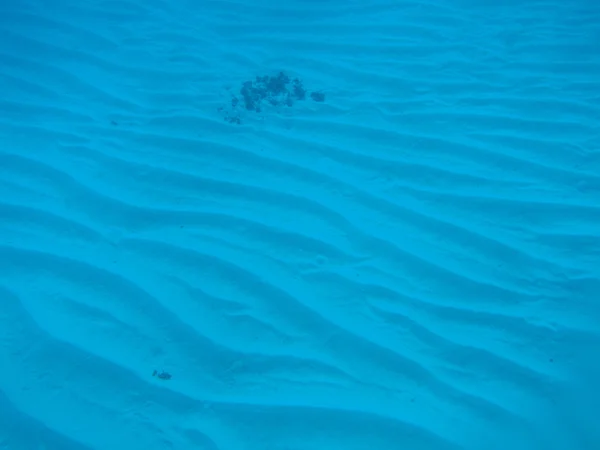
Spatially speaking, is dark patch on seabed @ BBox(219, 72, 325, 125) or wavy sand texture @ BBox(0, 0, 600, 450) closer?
wavy sand texture @ BBox(0, 0, 600, 450)

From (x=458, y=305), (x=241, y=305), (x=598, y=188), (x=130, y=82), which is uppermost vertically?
(x=130, y=82)

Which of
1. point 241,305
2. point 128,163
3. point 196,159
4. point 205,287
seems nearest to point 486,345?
point 241,305

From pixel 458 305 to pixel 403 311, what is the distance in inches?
11.4

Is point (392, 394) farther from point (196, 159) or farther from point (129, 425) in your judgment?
point (196, 159)

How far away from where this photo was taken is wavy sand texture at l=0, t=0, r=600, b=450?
193cm

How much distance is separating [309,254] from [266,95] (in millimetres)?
2109

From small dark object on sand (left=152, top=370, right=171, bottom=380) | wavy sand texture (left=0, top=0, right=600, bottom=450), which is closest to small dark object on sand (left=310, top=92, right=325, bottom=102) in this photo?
wavy sand texture (left=0, top=0, right=600, bottom=450)

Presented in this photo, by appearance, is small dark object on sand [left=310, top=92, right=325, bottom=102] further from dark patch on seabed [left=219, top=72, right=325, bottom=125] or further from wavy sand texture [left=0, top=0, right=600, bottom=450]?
wavy sand texture [left=0, top=0, right=600, bottom=450]

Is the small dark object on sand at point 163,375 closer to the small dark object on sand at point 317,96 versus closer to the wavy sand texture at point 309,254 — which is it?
the wavy sand texture at point 309,254

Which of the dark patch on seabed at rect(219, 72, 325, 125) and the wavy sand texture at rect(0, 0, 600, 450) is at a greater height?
the dark patch on seabed at rect(219, 72, 325, 125)

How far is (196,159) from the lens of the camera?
3.40 m

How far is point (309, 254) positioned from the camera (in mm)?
2619

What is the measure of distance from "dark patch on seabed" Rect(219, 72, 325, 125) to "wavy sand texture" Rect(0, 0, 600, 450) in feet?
0.39

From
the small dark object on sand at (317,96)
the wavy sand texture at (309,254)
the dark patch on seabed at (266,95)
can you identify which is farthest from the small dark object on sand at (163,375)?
the small dark object on sand at (317,96)
